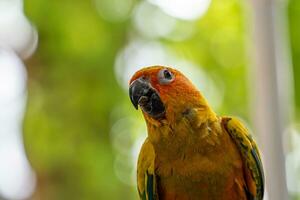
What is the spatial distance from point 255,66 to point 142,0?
1.31 m

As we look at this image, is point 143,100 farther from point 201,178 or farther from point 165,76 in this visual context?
point 201,178

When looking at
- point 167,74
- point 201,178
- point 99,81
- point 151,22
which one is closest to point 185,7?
point 151,22

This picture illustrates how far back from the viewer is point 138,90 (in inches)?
44.9

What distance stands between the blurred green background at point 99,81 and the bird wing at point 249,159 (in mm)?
1619

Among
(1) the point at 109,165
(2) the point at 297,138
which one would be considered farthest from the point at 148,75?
(1) the point at 109,165

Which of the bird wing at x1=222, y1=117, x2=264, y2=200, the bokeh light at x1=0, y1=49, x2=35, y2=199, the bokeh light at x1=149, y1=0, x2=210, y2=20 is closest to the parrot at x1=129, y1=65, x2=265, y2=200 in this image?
the bird wing at x1=222, y1=117, x2=264, y2=200

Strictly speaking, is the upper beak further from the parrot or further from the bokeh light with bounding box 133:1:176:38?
the bokeh light with bounding box 133:1:176:38

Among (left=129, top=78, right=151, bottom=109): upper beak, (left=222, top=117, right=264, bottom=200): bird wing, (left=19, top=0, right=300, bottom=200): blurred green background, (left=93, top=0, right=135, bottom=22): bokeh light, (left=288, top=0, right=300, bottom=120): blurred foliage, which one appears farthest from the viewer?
(left=93, top=0, right=135, bottom=22): bokeh light

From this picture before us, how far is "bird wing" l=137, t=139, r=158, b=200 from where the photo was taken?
3.99ft

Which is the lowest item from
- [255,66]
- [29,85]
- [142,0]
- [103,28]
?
[255,66]

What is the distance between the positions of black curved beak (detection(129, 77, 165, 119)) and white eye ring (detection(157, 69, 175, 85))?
0.03 m

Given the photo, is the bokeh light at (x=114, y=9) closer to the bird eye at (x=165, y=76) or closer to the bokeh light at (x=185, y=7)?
the bokeh light at (x=185, y=7)

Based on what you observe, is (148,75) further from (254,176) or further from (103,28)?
(103,28)

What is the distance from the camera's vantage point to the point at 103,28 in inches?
120
